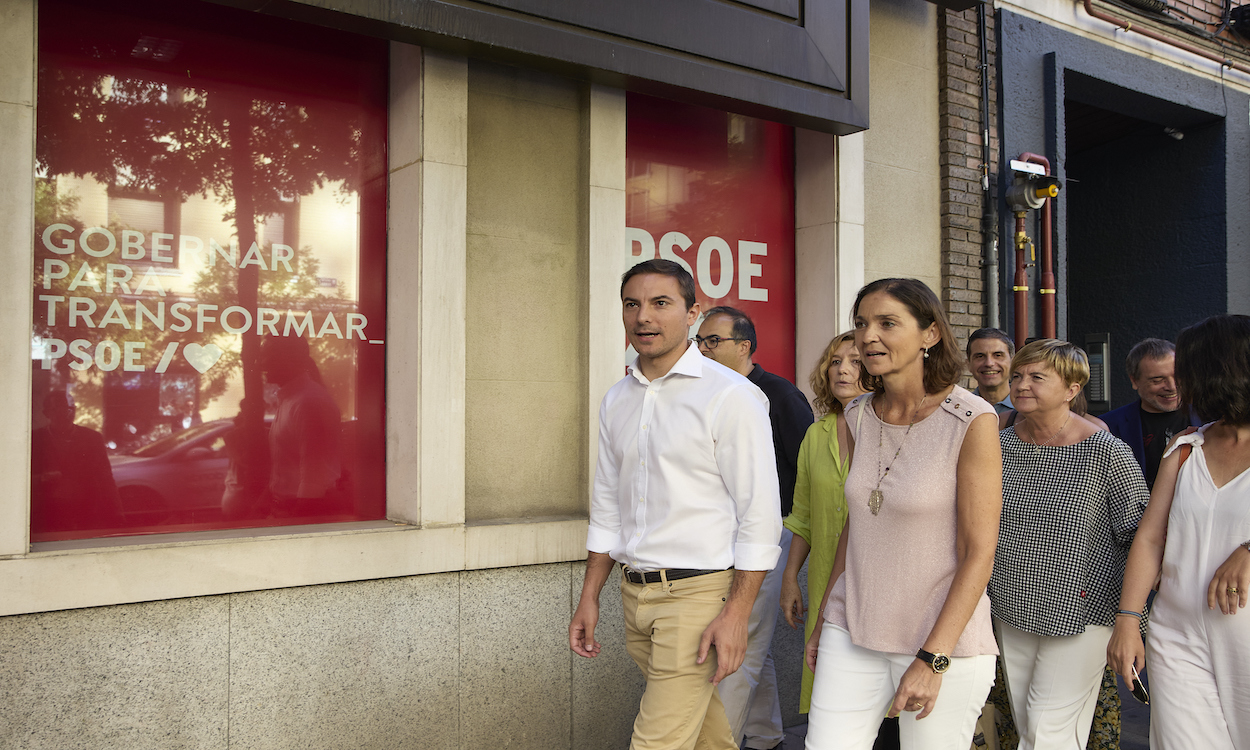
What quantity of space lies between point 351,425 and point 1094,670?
3.37 m

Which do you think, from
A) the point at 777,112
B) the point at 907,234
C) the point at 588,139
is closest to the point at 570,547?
the point at 588,139

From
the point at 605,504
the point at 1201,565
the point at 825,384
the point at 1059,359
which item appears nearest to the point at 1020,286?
the point at 1059,359

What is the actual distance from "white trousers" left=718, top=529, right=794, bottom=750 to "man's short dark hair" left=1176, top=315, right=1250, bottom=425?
1572 millimetres

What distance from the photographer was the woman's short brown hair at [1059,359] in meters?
3.61

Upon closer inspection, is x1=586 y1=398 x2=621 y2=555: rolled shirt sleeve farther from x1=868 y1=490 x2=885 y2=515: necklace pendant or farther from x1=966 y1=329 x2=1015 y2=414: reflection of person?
x1=966 y1=329 x2=1015 y2=414: reflection of person

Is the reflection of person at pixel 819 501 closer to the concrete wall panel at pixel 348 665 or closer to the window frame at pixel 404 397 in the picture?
the window frame at pixel 404 397

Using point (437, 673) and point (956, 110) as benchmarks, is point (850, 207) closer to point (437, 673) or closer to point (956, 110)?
point (956, 110)

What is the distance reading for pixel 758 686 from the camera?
4504mm

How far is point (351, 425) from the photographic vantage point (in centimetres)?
470

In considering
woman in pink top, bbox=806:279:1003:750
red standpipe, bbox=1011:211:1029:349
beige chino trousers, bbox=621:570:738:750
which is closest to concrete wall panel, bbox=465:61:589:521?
beige chino trousers, bbox=621:570:738:750

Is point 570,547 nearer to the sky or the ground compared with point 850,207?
nearer to the ground

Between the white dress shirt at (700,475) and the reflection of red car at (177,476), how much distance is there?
7.03ft

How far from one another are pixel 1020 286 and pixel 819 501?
380 centimetres

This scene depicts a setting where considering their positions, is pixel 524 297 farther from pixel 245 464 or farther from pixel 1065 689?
pixel 1065 689
